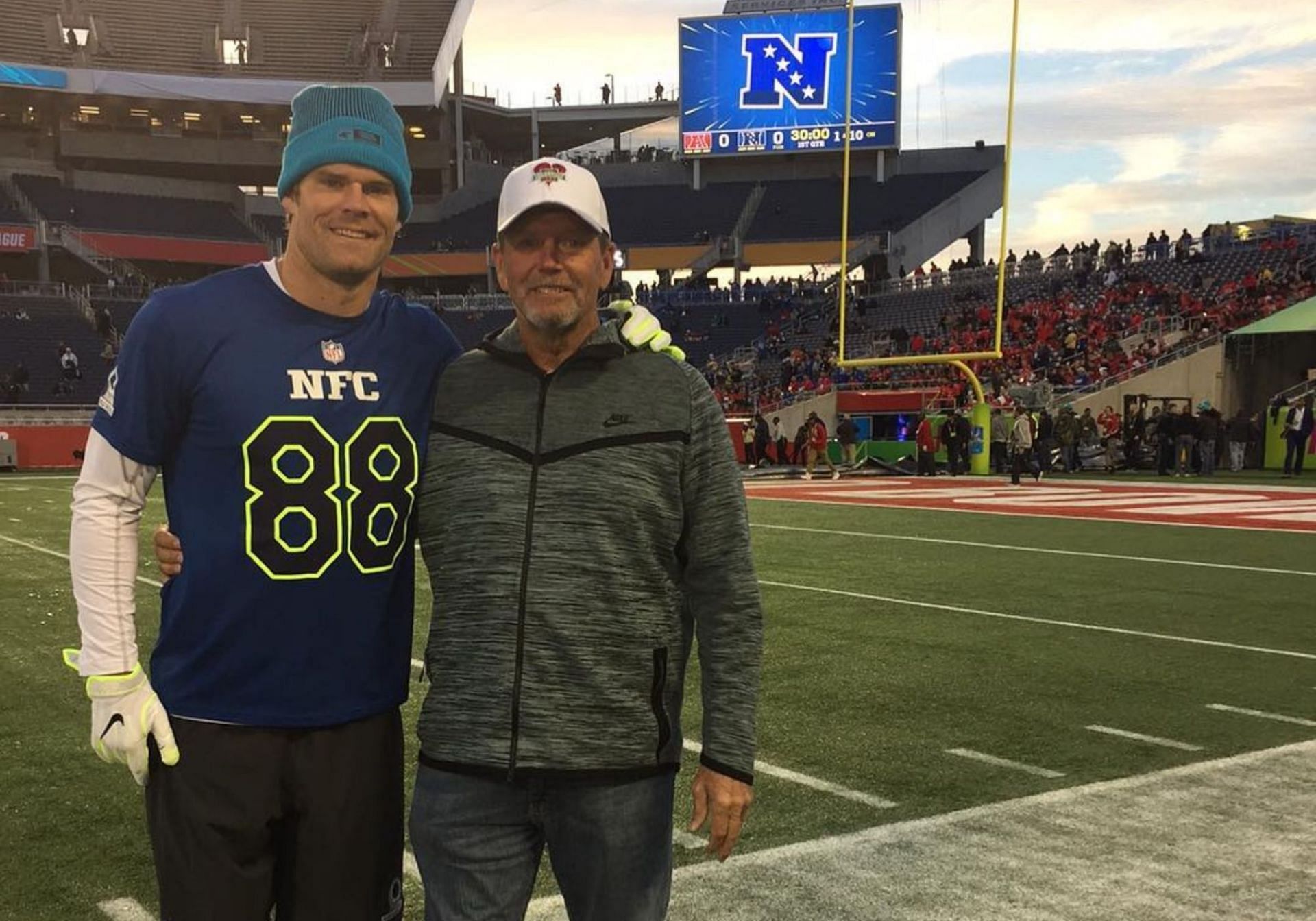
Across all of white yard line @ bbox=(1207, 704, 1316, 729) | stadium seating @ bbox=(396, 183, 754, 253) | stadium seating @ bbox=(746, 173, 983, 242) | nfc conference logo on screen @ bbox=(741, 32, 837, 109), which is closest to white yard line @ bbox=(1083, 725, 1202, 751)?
white yard line @ bbox=(1207, 704, 1316, 729)

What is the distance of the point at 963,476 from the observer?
22875 mm

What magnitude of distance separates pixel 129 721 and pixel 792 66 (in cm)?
4858

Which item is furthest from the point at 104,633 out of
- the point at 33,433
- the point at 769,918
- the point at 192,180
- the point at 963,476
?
the point at 192,180

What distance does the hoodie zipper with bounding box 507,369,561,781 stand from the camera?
2.05m

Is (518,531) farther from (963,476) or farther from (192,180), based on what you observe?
(192,180)

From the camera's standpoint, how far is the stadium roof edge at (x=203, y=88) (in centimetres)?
4791

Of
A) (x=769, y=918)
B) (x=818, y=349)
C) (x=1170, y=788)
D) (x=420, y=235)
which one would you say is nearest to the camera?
(x=769, y=918)

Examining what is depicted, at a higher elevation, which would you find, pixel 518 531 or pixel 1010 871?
pixel 518 531

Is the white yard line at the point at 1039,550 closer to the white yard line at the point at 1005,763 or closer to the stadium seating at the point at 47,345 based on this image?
the white yard line at the point at 1005,763

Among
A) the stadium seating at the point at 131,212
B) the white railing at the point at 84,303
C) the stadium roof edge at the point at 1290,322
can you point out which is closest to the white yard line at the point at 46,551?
the stadium roof edge at the point at 1290,322

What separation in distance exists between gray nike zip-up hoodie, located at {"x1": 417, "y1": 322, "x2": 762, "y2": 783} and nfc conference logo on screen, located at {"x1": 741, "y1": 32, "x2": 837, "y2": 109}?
47926 mm

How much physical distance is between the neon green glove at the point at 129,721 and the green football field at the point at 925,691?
1.41 m

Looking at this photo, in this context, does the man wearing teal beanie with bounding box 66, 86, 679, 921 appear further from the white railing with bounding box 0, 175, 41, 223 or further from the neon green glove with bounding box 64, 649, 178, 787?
the white railing with bounding box 0, 175, 41, 223

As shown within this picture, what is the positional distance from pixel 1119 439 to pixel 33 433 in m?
23.4
